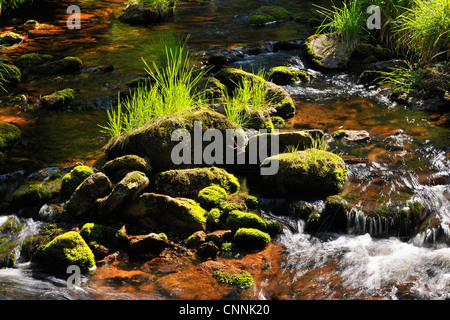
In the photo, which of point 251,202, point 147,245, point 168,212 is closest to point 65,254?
point 147,245

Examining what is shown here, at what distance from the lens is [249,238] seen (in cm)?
564

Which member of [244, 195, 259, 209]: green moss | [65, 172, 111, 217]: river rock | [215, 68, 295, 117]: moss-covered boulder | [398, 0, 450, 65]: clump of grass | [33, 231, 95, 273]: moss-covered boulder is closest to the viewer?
[33, 231, 95, 273]: moss-covered boulder

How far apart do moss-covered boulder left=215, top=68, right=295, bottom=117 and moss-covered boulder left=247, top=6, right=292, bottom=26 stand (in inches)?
236

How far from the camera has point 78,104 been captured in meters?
9.70

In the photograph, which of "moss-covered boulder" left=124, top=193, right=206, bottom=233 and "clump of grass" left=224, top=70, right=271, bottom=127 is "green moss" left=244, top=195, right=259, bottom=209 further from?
"clump of grass" left=224, top=70, right=271, bottom=127

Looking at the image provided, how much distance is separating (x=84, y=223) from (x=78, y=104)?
426 centimetres

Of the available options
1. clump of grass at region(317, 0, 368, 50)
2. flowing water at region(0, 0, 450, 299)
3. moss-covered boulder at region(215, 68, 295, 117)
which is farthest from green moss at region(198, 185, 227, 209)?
clump of grass at region(317, 0, 368, 50)

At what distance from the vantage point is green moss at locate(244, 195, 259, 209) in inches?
255

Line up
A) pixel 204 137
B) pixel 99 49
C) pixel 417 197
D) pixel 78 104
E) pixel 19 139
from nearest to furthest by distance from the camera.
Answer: pixel 417 197, pixel 204 137, pixel 19 139, pixel 78 104, pixel 99 49

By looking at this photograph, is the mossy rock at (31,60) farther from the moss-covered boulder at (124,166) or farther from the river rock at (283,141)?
the river rock at (283,141)

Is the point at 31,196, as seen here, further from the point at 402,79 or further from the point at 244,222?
the point at 402,79

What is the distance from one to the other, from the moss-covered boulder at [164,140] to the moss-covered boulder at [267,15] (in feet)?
30.1

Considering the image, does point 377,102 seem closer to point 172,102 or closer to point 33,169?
point 172,102

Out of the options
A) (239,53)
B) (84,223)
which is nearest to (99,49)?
(239,53)
